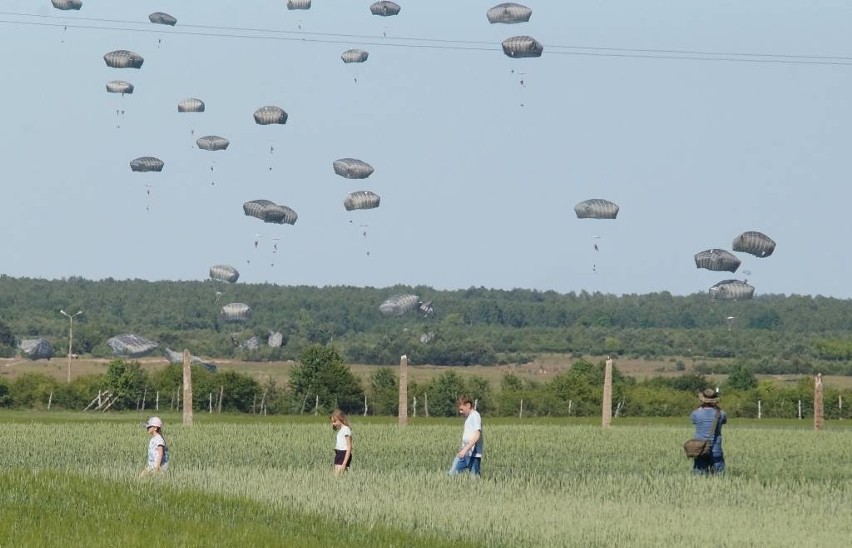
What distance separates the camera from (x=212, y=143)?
7550 cm

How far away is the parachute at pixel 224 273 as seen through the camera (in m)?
101

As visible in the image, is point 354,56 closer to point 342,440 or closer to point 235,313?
point 235,313

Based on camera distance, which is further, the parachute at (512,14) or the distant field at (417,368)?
the distant field at (417,368)

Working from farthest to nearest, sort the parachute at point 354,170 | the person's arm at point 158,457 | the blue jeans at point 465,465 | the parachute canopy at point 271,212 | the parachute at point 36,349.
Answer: the parachute at point 36,349 → the parachute canopy at point 271,212 → the parachute at point 354,170 → the blue jeans at point 465,465 → the person's arm at point 158,457

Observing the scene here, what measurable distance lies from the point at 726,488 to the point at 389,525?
715 cm

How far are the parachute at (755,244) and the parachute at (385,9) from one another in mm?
18834

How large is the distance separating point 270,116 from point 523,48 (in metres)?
12.0

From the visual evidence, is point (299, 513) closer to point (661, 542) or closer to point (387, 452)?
point (661, 542)

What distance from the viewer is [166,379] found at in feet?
315

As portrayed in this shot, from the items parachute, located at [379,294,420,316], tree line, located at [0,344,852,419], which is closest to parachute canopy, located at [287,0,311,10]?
tree line, located at [0,344,852,419]

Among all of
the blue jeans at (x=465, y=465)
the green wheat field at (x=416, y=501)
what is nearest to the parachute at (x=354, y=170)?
the green wheat field at (x=416, y=501)

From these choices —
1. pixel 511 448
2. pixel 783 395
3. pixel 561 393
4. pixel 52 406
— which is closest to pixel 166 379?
pixel 52 406

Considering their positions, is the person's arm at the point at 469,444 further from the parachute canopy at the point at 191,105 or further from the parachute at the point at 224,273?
the parachute at the point at 224,273

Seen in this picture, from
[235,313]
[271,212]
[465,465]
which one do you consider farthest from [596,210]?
[465,465]
